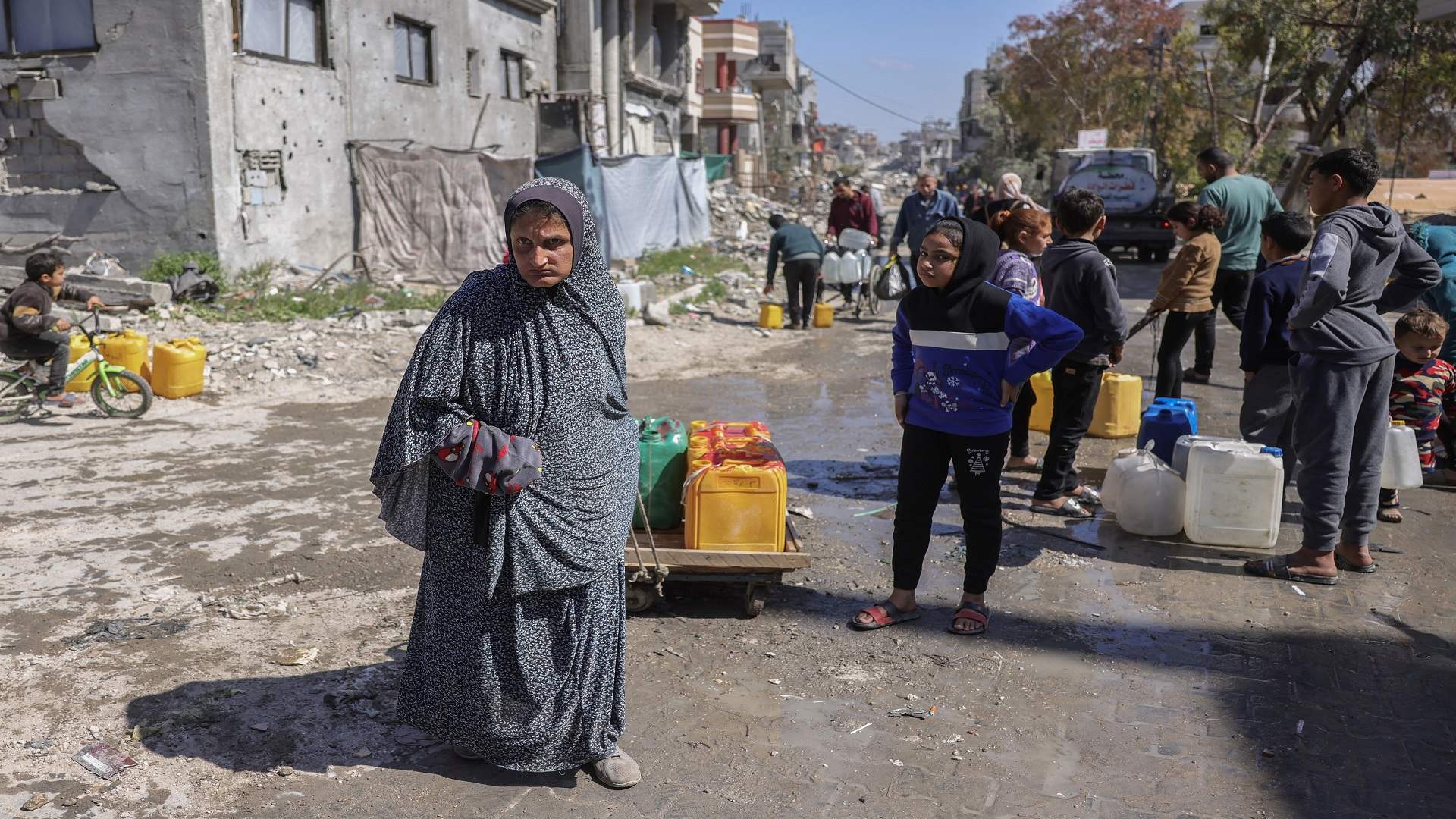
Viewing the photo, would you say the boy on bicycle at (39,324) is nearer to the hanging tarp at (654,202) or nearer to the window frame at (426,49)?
the window frame at (426,49)

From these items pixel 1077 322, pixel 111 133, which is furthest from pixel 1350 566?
pixel 111 133

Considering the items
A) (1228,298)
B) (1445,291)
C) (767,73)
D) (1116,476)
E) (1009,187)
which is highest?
(767,73)

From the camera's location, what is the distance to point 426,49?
19.1 m

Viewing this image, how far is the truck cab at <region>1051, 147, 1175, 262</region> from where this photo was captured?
20.4m

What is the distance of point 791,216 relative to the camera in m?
33.3

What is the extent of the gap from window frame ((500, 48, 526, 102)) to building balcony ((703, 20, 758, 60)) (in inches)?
1254

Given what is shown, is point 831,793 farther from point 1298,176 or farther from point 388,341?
point 1298,176

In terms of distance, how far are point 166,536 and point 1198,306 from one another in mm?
6860

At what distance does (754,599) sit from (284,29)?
13275 millimetres

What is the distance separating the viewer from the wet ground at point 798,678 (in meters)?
3.29

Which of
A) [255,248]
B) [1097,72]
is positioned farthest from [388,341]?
[1097,72]

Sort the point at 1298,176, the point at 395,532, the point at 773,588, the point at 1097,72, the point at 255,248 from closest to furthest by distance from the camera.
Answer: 1. the point at 395,532
2. the point at 773,588
3. the point at 255,248
4. the point at 1298,176
5. the point at 1097,72

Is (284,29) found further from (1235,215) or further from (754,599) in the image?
(754,599)

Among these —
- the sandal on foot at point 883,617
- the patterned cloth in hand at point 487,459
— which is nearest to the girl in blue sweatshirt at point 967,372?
the sandal on foot at point 883,617
